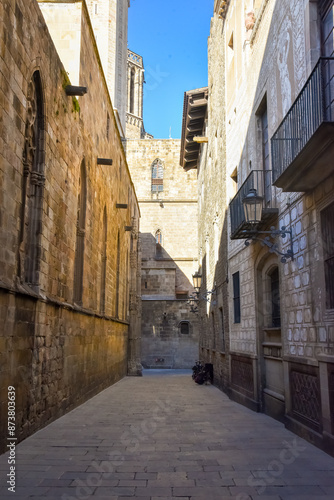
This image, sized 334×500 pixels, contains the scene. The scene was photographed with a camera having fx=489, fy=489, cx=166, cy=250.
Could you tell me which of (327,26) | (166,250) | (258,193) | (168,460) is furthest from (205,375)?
(166,250)

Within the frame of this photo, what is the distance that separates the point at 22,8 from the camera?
22.0ft

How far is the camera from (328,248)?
260 inches

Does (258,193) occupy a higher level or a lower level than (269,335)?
higher

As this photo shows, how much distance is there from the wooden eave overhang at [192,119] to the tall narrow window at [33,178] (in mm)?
15513

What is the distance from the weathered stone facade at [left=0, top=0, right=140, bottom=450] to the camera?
6340 millimetres

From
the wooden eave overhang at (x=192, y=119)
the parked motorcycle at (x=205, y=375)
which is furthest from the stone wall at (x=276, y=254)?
the wooden eave overhang at (x=192, y=119)

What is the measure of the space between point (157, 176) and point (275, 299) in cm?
2828

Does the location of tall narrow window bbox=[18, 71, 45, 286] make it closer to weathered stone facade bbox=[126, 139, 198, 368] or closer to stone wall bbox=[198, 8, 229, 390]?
stone wall bbox=[198, 8, 229, 390]

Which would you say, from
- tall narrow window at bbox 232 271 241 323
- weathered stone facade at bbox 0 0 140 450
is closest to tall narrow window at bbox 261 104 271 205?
tall narrow window at bbox 232 271 241 323

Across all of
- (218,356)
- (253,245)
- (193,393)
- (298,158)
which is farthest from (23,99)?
(218,356)

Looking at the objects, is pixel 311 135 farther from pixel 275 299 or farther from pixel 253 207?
pixel 275 299

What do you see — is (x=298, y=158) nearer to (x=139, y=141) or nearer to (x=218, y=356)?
(x=218, y=356)

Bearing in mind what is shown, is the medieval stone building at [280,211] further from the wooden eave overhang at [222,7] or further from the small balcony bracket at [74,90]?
the small balcony bracket at [74,90]

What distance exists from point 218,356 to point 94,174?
7.78m
